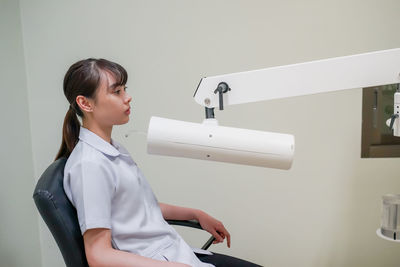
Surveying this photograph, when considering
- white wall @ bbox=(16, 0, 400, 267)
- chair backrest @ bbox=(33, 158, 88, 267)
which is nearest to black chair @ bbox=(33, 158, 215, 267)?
chair backrest @ bbox=(33, 158, 88, 267)

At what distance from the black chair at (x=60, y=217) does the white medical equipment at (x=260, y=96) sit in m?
0.30

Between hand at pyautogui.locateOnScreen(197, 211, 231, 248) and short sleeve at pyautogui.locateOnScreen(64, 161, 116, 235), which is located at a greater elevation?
short sleeve at pyautogui.locateOnScreen(64, 161, 116, 235)

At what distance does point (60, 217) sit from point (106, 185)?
0.45 feet

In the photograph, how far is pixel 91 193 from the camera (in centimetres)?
81

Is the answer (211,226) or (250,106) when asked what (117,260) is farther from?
(250,106)

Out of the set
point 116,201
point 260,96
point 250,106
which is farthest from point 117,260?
point 250,106

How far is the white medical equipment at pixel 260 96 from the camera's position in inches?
27.4

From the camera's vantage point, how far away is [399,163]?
1494 mm

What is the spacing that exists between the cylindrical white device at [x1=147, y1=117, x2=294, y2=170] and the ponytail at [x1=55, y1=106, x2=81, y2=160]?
420 millimetres

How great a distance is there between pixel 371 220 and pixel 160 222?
1.13 metres

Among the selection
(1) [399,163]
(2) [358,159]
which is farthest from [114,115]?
(1) [399,163]

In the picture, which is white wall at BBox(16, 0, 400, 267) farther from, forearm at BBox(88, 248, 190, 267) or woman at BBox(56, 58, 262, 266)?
forearm at BBox(88, 248, 190, 267)

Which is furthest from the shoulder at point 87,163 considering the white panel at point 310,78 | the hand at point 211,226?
the hand at point 211,226

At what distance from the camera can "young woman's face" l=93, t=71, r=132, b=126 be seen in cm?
90
